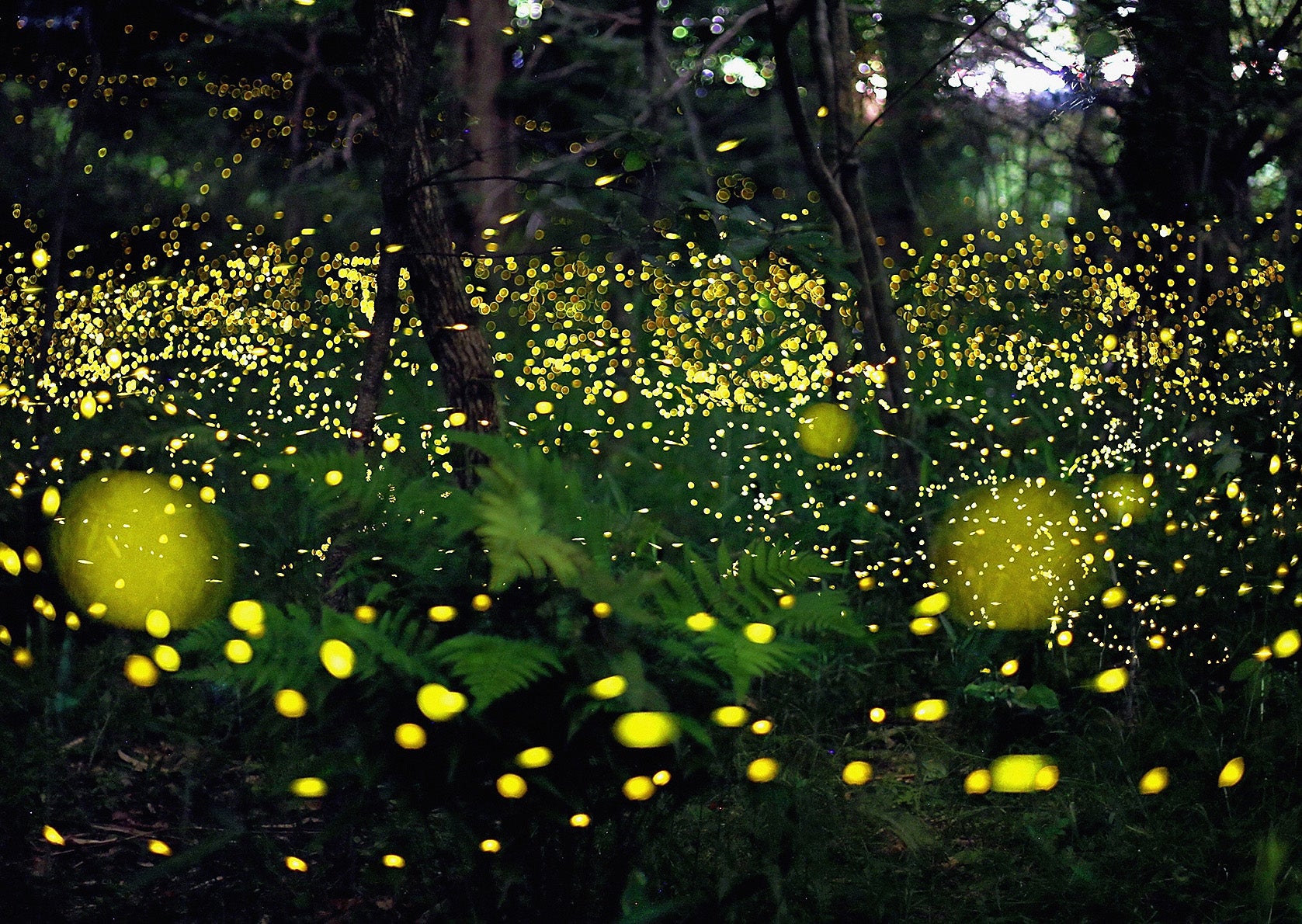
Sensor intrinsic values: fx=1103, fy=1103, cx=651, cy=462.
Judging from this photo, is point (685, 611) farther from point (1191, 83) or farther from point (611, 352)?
point (1191, 83)

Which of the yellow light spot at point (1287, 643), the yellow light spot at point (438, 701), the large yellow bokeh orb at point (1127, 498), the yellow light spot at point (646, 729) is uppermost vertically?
the large yellow bokeh orb at point (1127, 498)

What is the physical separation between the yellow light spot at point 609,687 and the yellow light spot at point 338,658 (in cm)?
28

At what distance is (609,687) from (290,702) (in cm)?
39

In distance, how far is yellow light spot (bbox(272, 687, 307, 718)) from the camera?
1.31 meters

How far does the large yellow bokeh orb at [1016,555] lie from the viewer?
2715 millimetres

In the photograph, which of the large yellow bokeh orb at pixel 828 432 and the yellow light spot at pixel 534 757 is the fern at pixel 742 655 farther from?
the large yellow bokeh orb at pixel 828 432

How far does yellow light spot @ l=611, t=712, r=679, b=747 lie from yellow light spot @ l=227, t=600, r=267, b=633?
1.49ft

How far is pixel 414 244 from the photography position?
2.50m

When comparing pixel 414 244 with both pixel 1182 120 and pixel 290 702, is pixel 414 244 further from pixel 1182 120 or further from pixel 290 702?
pixel 1182 120

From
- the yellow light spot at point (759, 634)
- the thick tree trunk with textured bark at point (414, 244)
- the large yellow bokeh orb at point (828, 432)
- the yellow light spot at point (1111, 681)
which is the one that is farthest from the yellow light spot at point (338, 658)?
the large yellow bokeh orb at point (828, 432)

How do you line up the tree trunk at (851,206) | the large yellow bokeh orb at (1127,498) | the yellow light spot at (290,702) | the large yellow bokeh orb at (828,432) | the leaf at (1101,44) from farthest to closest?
the large yellow bokeh orb at (828,432)
the tree trunk at (851,206)
the large yellow bokeh orb at (1127,498)
the leaf at (1101,44)
the yellow light spot at (290,702)

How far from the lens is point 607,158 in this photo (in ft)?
15.5

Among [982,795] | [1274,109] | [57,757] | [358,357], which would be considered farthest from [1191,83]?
[57,757]

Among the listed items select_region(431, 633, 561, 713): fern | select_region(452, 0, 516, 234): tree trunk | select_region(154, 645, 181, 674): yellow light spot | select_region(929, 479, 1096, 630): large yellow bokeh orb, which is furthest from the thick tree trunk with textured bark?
select_region(452, 0, 516, 234): tree trunk
